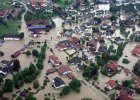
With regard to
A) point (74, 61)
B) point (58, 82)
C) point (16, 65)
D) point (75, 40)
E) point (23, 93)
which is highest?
point (75, 40)

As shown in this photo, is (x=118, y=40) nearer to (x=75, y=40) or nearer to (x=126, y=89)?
(x=75, y=40)

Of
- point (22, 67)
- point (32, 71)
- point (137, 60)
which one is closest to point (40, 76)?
point (32, 71)

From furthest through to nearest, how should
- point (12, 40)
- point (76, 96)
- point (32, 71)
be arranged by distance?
point (12, 40), point (32, 71), point (76, 96)

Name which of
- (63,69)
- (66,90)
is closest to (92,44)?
(63,69)

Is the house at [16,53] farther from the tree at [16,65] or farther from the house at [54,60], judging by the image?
the house at [54,60]

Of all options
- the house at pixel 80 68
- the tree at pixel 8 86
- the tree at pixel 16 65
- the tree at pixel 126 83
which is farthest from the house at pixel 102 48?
the tree at pixel 8 86

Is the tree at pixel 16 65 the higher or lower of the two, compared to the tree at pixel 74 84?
higher

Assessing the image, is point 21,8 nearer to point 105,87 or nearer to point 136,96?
point 105,87

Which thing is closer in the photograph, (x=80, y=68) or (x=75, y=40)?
(x=80, y=68)
